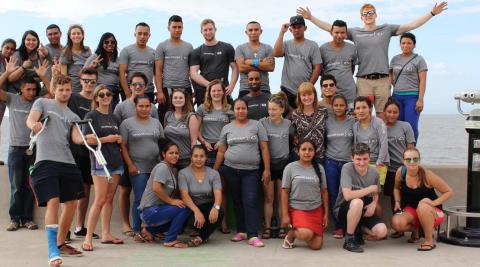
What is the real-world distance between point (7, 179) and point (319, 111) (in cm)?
434

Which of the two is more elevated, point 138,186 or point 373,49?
point 373,49

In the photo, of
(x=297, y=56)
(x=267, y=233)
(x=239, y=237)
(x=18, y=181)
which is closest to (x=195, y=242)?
(x=239, y=237)

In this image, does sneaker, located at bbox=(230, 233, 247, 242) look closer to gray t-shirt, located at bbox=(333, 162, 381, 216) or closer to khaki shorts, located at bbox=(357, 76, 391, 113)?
gray t-shirt, located at bbox=(333, 162, 381, 216)

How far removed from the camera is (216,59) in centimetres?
821

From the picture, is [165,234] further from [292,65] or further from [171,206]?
[292,65]

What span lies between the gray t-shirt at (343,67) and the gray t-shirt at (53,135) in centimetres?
347

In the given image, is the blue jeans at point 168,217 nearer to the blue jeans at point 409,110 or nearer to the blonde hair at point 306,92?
the blonde hair at point 306,92

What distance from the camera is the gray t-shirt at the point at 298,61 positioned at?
26.3 feet

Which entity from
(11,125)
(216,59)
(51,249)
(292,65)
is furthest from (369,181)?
(11,125)

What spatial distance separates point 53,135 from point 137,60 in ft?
7.93

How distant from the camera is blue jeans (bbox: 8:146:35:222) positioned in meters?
8.01

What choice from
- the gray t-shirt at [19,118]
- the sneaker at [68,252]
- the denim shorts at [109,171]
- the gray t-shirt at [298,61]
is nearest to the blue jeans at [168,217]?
the denim shorts at [109,171]

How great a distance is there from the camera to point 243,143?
7.19 metres

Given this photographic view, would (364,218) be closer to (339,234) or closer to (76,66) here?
(339,234)
